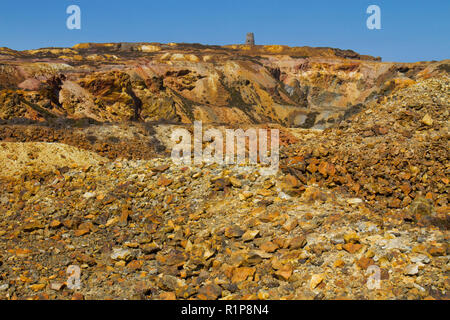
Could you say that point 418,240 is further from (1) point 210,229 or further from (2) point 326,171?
(1) point 210,229

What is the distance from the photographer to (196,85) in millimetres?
49312

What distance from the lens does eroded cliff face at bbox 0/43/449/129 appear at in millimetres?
33125

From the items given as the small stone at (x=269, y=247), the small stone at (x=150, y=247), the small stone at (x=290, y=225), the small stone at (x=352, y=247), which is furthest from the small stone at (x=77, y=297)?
the small stone at (x=352, y=247)

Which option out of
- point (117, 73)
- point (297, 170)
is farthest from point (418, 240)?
point (117, 73)

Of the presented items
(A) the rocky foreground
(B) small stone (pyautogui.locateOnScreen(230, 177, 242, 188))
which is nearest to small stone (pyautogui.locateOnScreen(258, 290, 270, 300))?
(A) the rocky foreground

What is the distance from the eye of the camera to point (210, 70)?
51.4 m

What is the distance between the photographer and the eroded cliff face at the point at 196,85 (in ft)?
109

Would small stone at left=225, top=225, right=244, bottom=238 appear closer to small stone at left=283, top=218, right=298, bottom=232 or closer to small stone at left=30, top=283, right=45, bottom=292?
small stone at left=283, top=218, right=298, bottom=232

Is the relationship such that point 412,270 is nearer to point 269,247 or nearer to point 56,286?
point 269,247

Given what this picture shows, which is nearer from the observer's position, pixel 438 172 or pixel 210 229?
pixel 210 229

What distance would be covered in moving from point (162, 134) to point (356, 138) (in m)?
15.5

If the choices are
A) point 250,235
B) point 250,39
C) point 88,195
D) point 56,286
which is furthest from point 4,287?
point 250,39

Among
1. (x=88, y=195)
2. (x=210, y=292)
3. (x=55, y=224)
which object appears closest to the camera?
(x=210, y=292)

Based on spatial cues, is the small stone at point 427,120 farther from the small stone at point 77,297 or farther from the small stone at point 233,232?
the small stone at point 77,297
